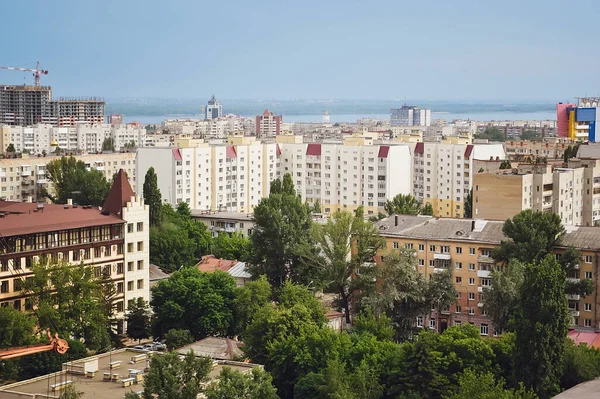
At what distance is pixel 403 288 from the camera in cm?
3106

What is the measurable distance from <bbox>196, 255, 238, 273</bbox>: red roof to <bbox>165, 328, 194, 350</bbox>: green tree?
8.48 metres

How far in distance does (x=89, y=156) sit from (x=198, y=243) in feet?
59.8

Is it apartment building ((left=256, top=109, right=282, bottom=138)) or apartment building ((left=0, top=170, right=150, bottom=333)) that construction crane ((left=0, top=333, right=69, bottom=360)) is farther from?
apartment building ((left=256, top=109, right=282, bottom=138))

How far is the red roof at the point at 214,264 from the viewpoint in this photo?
38003 mm

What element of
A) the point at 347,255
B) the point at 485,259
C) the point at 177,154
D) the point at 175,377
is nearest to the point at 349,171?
the point at 177,154

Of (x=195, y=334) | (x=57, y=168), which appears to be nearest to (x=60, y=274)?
(x=195, y=334)

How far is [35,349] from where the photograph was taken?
2472 cm

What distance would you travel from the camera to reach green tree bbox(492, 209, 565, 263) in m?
31.2

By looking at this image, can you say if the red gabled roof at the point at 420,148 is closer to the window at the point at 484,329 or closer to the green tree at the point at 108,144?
the window at the point at 484,329

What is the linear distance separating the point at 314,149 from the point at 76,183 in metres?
16.3

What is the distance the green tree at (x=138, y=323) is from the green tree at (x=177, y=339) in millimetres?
1597

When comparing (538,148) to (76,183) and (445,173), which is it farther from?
(76,183)

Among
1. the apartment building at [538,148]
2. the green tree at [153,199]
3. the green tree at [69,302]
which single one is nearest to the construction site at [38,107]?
the apartment building at [538,148]

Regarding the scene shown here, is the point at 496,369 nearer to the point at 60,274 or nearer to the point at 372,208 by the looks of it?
the point at 60,274
